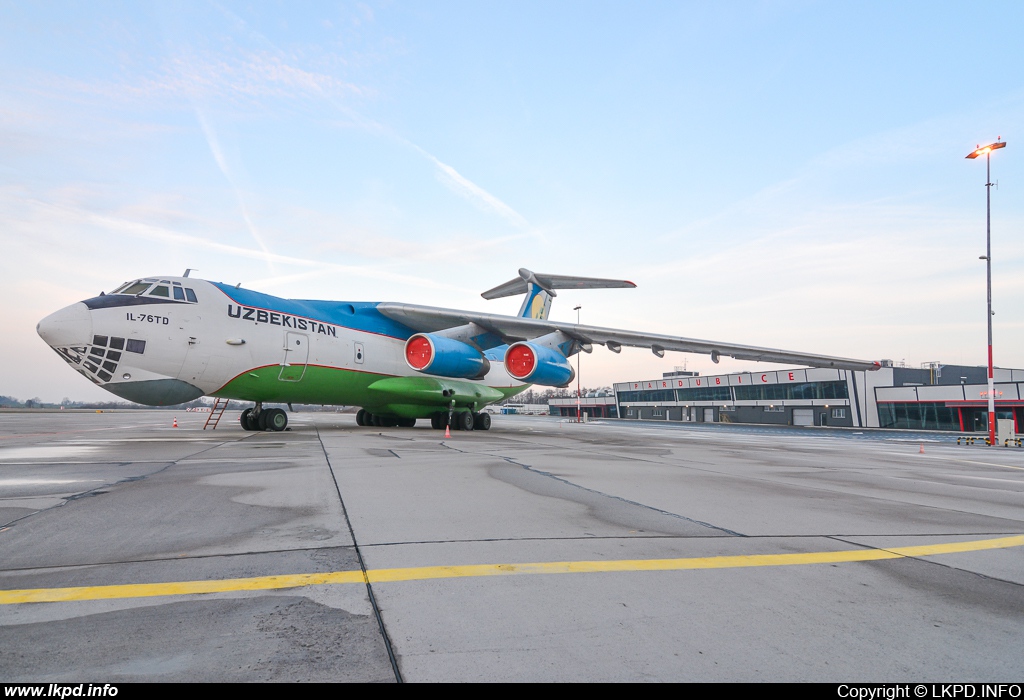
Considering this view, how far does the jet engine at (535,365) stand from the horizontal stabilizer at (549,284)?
407 centimetres

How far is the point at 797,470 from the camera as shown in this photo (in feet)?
29.3

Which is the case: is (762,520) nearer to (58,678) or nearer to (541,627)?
(541,627)

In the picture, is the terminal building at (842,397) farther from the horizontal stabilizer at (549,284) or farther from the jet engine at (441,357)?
the jet engine at (441,357)

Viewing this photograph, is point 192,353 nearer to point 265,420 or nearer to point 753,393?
point 265,420

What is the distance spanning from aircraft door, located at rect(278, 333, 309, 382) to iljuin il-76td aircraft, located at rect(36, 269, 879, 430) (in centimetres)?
3

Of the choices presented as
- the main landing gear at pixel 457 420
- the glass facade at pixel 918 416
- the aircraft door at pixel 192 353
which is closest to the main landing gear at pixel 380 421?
the main landing gear at pixel 457 420

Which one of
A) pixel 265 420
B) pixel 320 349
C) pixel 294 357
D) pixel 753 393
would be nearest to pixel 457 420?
pixel 320 349

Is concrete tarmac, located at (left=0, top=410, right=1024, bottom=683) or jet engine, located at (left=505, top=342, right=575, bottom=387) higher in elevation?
jet engine, located at (left=505, top=342, right=575, bottom=387)

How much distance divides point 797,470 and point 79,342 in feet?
42.4

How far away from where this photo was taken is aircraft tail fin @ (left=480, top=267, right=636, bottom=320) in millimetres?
21047

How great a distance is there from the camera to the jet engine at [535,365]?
16391 millimetres

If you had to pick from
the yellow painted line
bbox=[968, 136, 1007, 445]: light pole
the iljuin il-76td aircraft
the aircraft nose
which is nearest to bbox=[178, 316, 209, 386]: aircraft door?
the iljuin il-76td aircraft

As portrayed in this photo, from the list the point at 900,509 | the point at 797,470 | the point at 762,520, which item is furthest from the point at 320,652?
the point at 797,470

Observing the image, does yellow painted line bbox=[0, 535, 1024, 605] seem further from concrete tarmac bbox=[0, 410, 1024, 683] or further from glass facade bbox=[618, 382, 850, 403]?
glass facade bbox=[618, 382, 850, 403]
